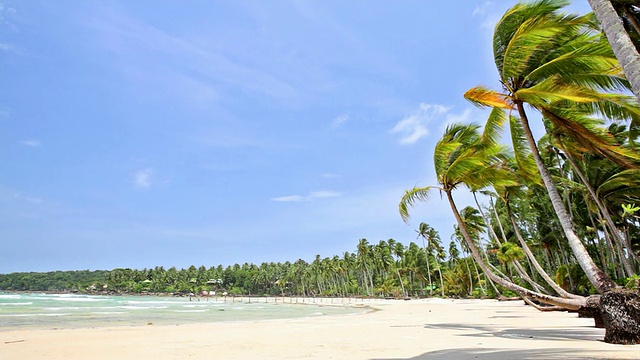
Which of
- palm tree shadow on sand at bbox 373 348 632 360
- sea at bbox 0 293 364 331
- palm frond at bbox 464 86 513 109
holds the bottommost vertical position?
sea at bbox 0 293 364 331

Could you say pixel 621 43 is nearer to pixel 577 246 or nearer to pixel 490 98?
pixel 490 98

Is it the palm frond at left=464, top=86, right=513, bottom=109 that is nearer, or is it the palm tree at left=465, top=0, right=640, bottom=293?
the palm tree at left=465, top=0, right=640, bottom=293

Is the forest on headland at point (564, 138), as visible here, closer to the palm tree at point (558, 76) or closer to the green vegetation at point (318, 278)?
the palm tree at point (558, 76)

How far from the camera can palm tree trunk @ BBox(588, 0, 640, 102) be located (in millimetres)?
4242

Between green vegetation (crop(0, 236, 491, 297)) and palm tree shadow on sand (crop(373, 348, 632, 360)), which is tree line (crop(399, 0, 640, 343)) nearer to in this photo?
palm tree shadow on sand (crop(373, 348, 632, 360))

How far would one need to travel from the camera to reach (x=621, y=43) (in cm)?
451

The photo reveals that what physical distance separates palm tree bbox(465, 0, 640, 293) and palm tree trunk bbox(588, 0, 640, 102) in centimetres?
232

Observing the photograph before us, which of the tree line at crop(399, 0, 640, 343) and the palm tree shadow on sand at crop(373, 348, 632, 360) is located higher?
the tree line at crop(399, 0, 640, 343)

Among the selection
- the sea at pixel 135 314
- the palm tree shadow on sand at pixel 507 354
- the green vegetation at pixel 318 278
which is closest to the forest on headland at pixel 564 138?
the palm tree shadow on sand at pixel 507 354

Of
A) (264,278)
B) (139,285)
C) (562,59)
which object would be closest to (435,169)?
(562,59)

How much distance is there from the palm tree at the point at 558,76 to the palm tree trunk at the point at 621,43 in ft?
7.62

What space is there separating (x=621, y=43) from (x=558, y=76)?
11.2 ft

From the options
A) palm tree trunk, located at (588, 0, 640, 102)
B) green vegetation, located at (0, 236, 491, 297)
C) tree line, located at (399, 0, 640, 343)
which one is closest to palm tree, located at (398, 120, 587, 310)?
tree line, located at (399, 0, 640, 343)

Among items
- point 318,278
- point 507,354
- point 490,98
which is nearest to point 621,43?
point 490,98
